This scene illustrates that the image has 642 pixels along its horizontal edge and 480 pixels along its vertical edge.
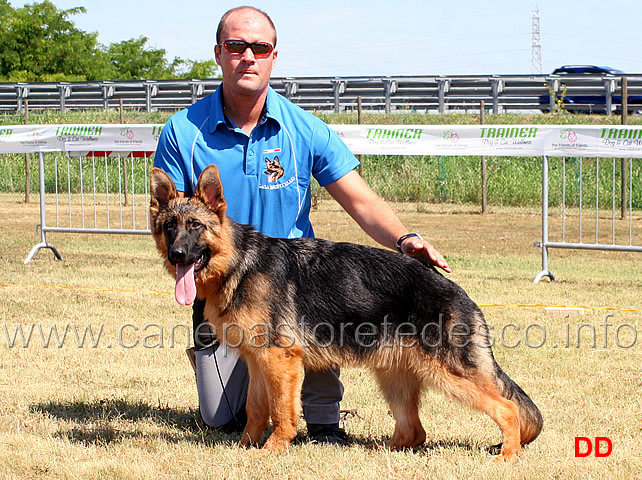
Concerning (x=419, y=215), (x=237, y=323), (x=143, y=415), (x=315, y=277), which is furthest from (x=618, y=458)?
(x=419, y=215)

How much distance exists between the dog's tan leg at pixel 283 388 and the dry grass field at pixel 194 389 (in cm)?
16

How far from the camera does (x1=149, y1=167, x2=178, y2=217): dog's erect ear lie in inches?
165

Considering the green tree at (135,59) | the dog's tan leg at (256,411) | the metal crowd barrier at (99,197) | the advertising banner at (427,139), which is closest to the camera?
the dog's tan leg at (256,411)

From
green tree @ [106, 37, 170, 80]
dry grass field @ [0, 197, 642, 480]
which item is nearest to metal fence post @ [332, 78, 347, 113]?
Result: dry grass field @ [0, 197, 642, 480]

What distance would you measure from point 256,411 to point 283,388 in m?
0.40

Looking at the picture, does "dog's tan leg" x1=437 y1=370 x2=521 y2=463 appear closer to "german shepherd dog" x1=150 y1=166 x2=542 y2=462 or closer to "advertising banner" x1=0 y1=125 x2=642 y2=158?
"german shepherd dog" x1=150 y1=166 x2=542 y2=462

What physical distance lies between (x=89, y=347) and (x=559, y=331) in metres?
4.35

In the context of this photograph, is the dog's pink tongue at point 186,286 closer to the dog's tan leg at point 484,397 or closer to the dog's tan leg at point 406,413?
the dog's tan leg at point 406,413

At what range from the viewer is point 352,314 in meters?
4.23

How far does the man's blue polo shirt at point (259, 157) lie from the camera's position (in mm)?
4656

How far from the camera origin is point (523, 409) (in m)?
4.16

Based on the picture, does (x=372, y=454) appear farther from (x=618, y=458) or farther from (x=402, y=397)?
(x=618, y=458)

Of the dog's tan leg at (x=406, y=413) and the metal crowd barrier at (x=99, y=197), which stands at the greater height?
the metal crowd barrier at (x=99, y=197)

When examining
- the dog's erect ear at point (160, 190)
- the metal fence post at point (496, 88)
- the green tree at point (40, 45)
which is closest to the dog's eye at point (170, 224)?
the dog's erect ear at point (160, 190)
